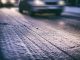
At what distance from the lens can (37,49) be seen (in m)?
6.77

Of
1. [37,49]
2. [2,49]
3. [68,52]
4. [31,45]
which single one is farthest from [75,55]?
[2,49]

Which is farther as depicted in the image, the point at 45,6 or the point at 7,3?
the point at 7,3

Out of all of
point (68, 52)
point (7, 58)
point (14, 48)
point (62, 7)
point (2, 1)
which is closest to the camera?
point (7, 58)

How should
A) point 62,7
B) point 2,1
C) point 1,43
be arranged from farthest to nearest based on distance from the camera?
point 2,1
point 62,7
point 1,43

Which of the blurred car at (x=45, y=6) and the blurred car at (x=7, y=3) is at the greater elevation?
the blurred car at (x=45, y=6)

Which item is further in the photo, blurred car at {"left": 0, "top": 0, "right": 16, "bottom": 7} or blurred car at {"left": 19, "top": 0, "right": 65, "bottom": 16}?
blurred car at {"left": 0, "top": 0, "right": 16, "bottom": 7}

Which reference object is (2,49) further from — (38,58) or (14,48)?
(38,58)

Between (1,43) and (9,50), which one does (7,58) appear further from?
(1,43)

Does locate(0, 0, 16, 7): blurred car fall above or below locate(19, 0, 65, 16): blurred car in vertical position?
below

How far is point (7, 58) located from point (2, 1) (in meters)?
33.6

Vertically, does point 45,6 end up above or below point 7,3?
above

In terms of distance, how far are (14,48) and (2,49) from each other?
14.6 inches

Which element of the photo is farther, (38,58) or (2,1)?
(2,1)

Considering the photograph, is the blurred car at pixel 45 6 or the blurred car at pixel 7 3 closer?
the blurred car at pixel 45 6
